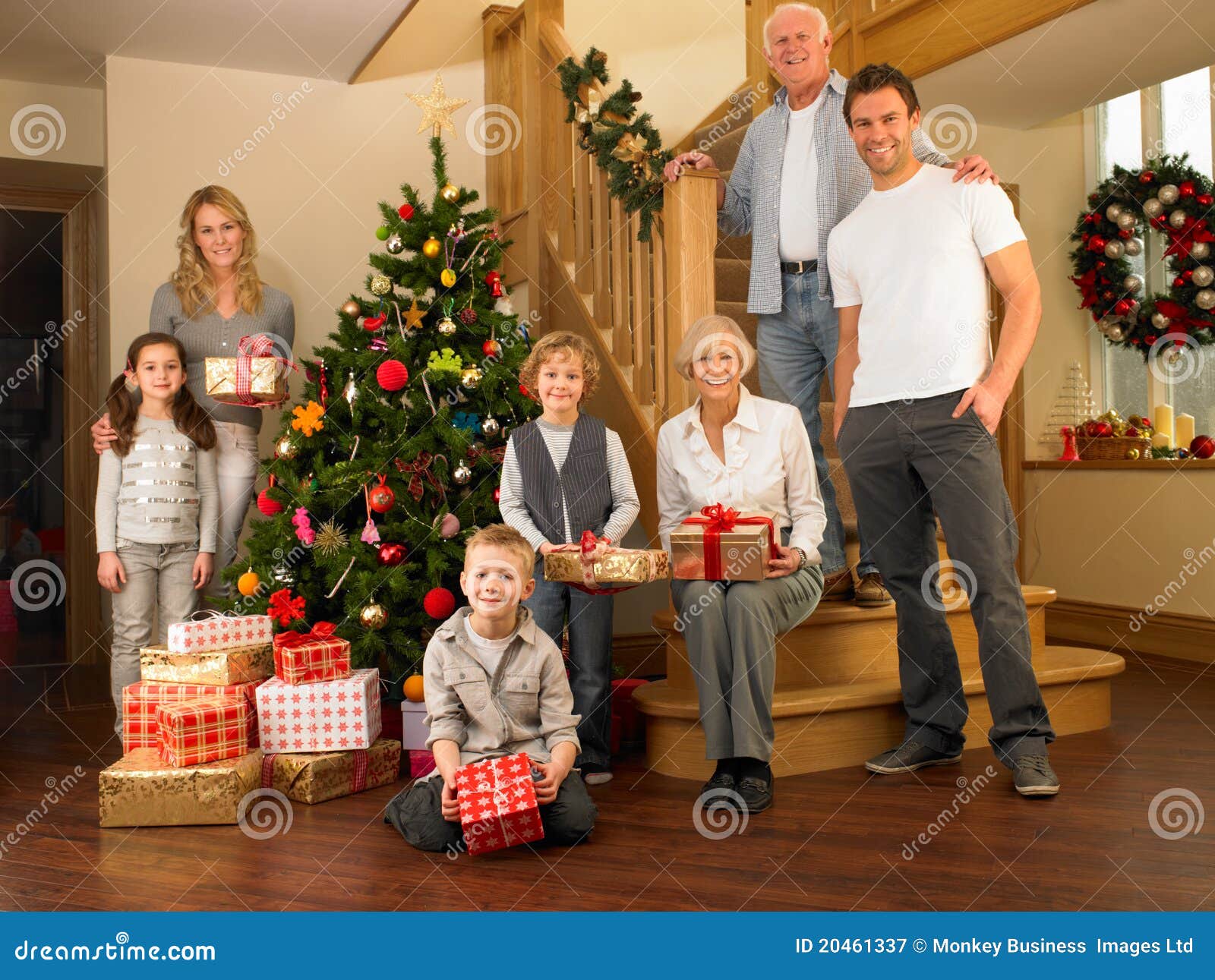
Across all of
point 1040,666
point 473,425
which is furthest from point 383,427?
point 1040,666

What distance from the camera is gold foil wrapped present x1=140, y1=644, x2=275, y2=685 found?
2764 mm

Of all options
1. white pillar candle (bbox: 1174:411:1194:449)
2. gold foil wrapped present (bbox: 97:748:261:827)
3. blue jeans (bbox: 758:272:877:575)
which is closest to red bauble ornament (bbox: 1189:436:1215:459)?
white pillar candle (bbox: 1174:411:1194:449)

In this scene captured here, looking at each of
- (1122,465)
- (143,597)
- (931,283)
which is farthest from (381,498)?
(1122,465)

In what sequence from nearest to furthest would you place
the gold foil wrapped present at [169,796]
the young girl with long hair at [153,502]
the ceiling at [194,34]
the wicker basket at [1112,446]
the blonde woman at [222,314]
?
the gold foil wrapped present at [169,796], the young girl with long hair at [153,502], the blonde woman at [222,314], the ceiling at [194,34], the wicker basket at [1112,446]

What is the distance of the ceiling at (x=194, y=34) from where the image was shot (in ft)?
12.2

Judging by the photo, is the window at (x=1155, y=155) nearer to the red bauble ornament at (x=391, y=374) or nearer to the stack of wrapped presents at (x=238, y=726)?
the red bauble ornament at (x=391, y=374)

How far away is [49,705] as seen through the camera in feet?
12.7

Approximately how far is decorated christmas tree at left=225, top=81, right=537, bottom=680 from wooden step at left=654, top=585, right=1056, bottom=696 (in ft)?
2.16

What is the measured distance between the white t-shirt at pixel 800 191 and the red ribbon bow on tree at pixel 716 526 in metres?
0.80

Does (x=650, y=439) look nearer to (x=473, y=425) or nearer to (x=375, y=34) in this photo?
(x=473, y=425)

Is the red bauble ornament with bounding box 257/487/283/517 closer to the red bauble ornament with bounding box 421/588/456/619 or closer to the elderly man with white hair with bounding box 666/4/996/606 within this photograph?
the red bauble ornament with bounding box 421/588/456/619

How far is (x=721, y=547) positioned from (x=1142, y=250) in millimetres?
3198

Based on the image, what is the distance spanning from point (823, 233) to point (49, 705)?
294 cm

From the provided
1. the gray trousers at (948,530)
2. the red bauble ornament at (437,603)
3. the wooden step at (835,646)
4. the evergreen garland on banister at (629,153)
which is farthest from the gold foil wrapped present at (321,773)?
the evergreen garland on banister at (629,153)
